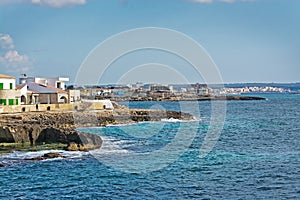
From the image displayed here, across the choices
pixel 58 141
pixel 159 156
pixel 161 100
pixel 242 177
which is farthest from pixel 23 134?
pixel 161 100

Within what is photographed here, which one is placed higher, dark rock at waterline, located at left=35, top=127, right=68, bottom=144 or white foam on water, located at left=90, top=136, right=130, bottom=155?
dark rock at waterline, located at left=35, top=127, right=68, bottom=144

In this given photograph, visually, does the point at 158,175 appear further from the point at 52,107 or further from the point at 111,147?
the point at 52,107

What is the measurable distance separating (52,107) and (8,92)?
19.6 ft

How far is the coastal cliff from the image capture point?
112 feet

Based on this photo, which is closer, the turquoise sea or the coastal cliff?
the turquoise sea

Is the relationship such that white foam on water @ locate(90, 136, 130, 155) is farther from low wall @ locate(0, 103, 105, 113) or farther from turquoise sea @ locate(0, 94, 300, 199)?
low wall @ locate(0, 103, 105, 113)

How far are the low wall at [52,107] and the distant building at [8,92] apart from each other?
120 centimetres

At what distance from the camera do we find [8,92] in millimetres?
50094

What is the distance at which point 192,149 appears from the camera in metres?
35.8

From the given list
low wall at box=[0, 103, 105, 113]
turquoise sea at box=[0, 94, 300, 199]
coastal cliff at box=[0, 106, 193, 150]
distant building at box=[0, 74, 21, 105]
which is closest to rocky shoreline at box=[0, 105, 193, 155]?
coastal cliff at box=[0, 106, 193, 150]

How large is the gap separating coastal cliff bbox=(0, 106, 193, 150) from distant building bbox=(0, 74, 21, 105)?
9.05 ft

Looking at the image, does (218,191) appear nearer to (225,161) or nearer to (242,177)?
(242,177)

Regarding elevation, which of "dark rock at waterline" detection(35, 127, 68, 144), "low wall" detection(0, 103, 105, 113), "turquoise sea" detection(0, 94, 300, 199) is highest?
"low wall" detection(0, 103, 105, 113)

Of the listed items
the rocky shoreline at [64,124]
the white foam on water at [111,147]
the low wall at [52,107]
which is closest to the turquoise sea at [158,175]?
the white foam on water at [111,147]
